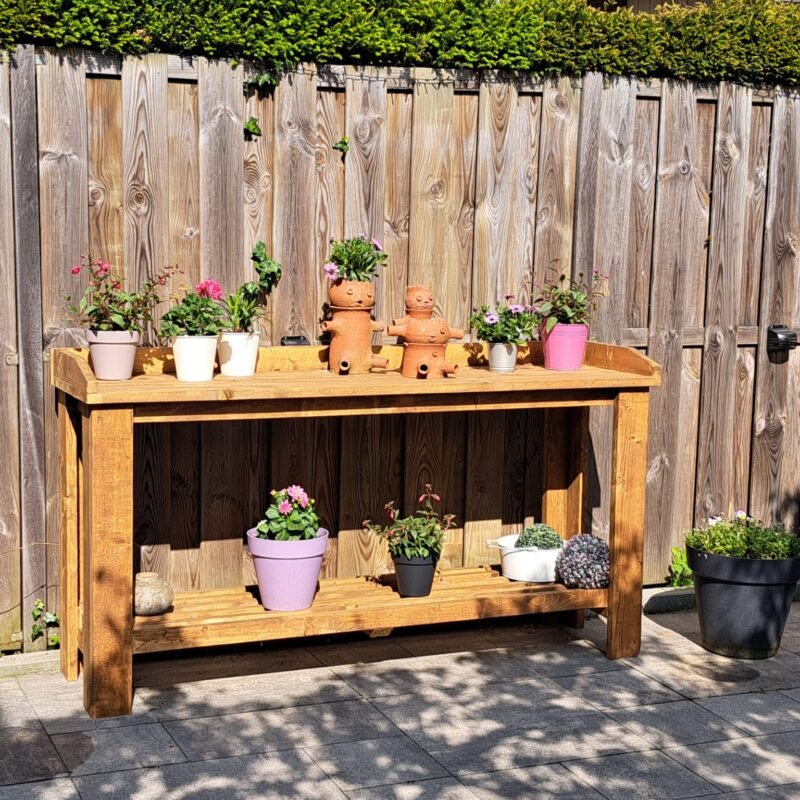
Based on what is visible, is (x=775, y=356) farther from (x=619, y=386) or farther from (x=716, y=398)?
(x=619, y=386)

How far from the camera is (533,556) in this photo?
506 cm

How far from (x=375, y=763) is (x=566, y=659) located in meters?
1.31

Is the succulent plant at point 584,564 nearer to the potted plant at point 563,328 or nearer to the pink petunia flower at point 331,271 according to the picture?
the potted plant at point 563,328

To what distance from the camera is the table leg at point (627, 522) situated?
4.91m

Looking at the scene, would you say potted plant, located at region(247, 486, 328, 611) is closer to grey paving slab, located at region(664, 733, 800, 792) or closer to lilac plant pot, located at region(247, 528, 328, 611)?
lilac plant pot, located at region(247, 528, 328, 611)

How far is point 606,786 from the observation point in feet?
12.5

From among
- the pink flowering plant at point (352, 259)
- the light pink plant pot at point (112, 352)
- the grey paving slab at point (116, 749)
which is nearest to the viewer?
the grey paving slab at point (116, 749)

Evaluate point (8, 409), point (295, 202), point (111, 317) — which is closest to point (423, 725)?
point (111, 317)

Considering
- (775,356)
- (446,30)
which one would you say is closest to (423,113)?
(446,30)

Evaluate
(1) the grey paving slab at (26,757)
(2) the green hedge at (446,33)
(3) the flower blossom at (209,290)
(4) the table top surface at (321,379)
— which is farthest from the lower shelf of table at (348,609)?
(2) the green hedge at (446,33)

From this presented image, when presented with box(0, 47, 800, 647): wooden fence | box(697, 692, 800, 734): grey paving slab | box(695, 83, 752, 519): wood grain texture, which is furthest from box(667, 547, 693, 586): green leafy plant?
box(697, 692, 800, 734): grey paving slab

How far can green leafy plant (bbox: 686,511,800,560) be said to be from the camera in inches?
197

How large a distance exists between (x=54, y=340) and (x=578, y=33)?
2555mm

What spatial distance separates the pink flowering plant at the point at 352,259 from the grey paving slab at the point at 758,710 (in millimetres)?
2097
